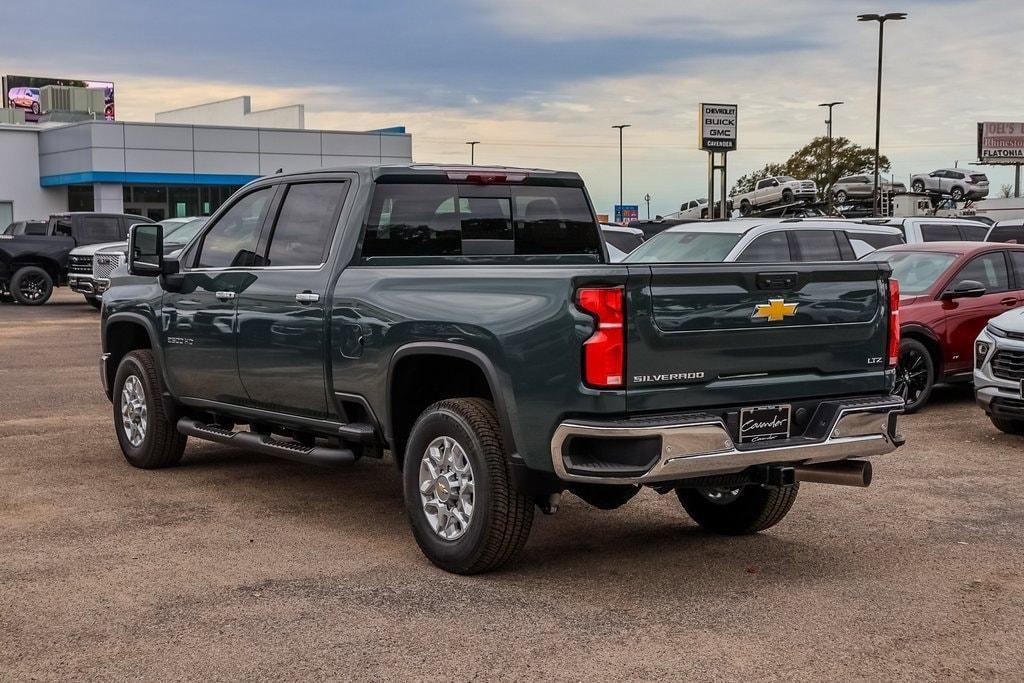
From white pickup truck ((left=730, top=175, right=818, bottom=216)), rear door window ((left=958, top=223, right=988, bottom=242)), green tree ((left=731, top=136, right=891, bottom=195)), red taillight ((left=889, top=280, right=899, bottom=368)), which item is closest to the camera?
red taillight ((left=889, top=280, right=899, bottom=368))

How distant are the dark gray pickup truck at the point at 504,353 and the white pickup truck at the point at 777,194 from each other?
1840 inches

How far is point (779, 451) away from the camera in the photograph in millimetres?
5773

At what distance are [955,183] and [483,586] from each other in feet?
184

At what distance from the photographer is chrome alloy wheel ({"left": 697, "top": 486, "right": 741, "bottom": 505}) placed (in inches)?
275

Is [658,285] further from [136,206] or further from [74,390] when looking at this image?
[136,206]

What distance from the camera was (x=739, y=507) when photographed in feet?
22.8

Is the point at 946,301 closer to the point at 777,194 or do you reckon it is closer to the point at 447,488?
the point at 447,488

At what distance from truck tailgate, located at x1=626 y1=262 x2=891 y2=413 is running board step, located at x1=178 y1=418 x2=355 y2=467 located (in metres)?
2.17

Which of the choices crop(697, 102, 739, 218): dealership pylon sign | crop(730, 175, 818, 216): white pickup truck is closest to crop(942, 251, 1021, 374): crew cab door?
crop(697, 102, 739, 218): dealership pylon sign

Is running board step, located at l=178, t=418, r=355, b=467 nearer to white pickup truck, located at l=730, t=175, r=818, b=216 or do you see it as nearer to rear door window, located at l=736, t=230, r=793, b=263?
rear door window, located at l=736, t=230, r=793, b=263

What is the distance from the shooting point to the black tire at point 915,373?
11.9 metres

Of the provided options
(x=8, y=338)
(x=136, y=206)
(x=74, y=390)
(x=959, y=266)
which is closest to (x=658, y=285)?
(x=959, y=266)

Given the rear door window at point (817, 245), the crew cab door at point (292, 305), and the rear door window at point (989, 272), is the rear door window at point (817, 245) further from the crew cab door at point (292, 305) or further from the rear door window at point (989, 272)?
the crew cab door at point (292, 305)

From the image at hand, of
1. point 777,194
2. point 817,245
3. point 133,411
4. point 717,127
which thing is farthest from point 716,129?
point 133,411
